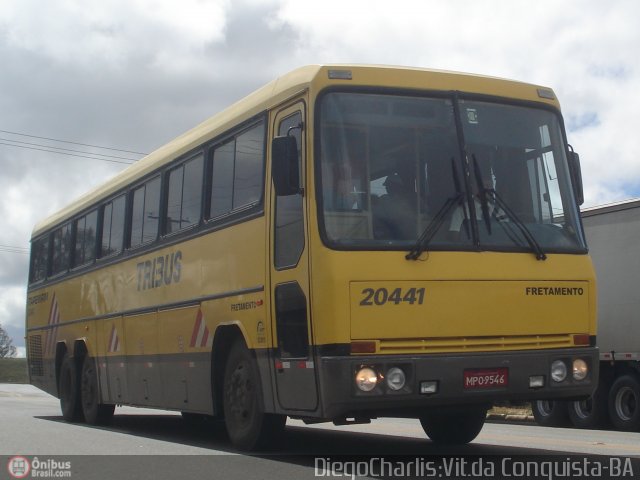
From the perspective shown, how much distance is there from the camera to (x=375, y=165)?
29.2ft

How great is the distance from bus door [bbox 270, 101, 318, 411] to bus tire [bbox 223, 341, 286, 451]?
690mm

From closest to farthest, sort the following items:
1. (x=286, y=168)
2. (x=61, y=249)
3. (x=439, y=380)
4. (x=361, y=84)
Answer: (x=439, y=380) < (x=286, y=168) < (x=361, y=84) < (x=61, y=249)

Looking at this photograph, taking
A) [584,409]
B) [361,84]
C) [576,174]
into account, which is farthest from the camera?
[584,409]

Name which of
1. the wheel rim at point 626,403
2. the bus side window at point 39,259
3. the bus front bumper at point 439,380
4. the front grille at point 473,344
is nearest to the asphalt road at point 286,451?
the bus front bumper at point 439,380

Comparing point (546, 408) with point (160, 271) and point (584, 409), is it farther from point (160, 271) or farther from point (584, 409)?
point (160, 271)

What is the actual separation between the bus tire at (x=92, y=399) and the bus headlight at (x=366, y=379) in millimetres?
8231

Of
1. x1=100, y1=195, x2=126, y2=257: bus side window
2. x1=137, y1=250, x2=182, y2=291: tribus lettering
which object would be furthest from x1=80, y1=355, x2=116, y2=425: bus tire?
x1=137, y1=250, x2=182, y2=291: tribus lettering

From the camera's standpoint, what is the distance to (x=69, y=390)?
56.1 ft

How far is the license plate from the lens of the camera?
28.5 feet

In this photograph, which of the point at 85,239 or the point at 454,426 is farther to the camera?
the point at 85,239

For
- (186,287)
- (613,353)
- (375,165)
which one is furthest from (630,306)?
(375,165)

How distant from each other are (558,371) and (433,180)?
1.99 metres

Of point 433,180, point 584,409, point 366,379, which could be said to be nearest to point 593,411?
point 584,409

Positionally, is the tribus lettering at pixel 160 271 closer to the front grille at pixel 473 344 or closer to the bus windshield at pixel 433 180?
the bus windshield at pixel 433 180
